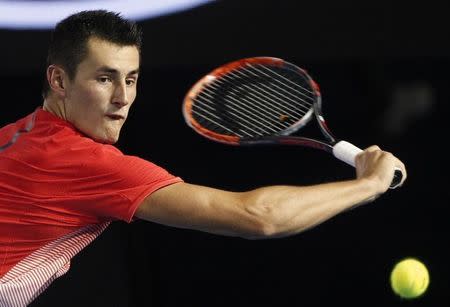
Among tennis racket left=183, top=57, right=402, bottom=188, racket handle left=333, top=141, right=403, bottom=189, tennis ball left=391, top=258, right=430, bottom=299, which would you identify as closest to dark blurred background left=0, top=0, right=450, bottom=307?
tennis ball left=391, top=258, right=430, bottom=299

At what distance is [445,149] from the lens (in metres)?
4.81

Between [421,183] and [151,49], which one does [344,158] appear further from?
[421,183]

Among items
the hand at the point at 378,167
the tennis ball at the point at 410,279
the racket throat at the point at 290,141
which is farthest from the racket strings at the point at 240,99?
the tennis ball at the point at 410,279

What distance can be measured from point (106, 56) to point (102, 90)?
0.30 ft

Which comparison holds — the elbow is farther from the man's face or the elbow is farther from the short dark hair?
the short dark hair

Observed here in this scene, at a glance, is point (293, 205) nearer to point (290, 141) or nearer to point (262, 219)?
point (262, 219)

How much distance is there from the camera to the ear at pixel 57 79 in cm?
273

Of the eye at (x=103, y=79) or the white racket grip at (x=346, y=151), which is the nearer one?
the eye at (x=103, y=79)

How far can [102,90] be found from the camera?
2.64m


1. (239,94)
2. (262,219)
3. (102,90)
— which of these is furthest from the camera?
(239,94)

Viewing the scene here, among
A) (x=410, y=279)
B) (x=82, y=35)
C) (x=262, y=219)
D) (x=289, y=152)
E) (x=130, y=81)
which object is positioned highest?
(x=82, y=35)

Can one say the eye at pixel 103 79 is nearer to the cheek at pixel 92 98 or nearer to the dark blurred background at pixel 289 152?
the cheek at pixel 92 98

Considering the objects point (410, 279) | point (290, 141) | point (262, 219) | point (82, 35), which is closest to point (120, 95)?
point (82, 35)

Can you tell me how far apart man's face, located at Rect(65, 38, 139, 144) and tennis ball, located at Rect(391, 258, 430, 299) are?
2141 mm
